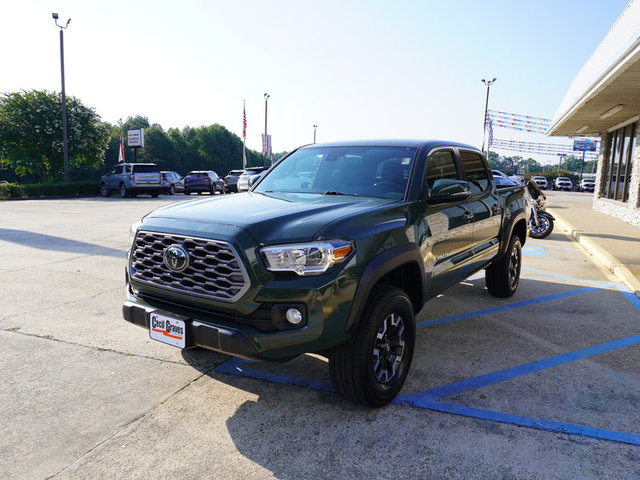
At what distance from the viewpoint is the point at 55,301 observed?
5.62 meters

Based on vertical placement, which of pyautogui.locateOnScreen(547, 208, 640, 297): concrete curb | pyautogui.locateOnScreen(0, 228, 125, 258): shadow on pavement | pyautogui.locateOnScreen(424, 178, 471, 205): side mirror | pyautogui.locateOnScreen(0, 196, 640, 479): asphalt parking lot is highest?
pyautogui.locateOnScreen(424, 178, 471, 205): side mirror

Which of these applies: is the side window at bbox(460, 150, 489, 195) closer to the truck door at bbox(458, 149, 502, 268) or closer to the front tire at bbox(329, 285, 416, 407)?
the truck door at bbox(458, 149, 502, 268)

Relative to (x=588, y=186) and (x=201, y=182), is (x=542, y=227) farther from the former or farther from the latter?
(x=588, y=186)

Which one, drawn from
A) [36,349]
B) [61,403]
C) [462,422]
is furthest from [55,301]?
[462,422]

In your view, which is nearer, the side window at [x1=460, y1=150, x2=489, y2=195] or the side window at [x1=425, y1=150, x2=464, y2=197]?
the side window at [x1=425, y1=150, x2=464, y2=197]

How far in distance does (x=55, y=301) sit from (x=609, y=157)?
22.5 m

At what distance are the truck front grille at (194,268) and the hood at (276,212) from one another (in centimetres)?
16

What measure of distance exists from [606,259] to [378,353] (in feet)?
22.6

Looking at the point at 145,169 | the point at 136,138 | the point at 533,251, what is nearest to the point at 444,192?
the point at 533,251

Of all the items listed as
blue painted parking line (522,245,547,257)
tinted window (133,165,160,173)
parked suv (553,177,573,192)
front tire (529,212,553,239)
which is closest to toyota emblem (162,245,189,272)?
blue painted parking line (522,245,547,257)

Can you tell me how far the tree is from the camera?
2920cm

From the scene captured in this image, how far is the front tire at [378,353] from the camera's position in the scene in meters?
2.97

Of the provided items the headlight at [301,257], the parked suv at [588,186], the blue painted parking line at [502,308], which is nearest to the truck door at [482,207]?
the blue painted parking line at [502,308]

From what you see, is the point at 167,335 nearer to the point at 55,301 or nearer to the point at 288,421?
the point at 288,421
